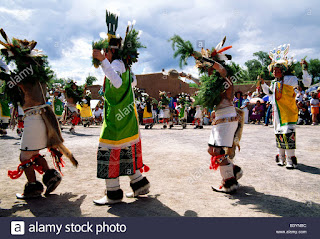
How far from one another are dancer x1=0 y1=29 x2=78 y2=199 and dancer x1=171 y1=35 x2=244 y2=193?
1.98m

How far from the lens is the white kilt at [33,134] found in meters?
3.25

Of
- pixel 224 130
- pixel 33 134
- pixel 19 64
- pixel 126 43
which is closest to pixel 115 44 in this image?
pixel 126 43

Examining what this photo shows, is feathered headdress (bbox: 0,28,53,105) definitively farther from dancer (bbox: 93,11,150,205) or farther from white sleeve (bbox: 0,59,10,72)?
dancer (bbox: 93,11,150,205)

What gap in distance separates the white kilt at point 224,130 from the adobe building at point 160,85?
21221 mm

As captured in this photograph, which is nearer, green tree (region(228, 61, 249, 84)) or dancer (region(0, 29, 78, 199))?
dancer (region(0, 29, 78, 199))

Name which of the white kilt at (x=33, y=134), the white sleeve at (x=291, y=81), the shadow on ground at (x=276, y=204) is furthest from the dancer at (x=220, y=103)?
the white kilt at (x=33, y=134)

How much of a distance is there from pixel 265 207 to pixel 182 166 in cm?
213

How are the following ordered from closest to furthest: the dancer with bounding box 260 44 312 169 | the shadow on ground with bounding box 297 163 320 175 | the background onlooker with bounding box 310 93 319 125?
the shadow on ground with bounding box 297 163 320 175 → the dancer with bounding box 260 44 312 169 → the background onlooker with bounding box 310 93 319 125

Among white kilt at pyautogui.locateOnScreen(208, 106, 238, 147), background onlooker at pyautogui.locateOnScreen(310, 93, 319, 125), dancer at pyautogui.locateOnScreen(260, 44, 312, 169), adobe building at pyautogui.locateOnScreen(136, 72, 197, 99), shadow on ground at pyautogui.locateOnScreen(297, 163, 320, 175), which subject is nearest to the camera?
white kilt at pyautogui.locateOnScreen(208, 106, 238, 147)

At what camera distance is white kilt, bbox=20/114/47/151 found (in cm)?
325

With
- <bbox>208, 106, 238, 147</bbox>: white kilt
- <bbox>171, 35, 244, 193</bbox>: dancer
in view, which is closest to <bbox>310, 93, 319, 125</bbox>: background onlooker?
<bbox>171, 35, 244, 193</bbox>: dancer

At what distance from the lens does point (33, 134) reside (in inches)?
129

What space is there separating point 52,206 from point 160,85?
22.6 meters

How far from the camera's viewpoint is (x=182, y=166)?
4.90 meters
